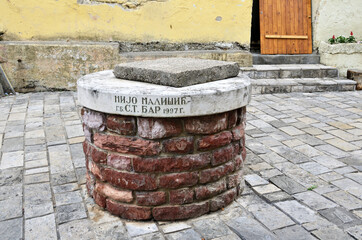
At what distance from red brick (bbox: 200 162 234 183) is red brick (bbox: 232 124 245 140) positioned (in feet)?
0.70

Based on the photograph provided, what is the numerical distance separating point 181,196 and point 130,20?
480cm

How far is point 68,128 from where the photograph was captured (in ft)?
14.8

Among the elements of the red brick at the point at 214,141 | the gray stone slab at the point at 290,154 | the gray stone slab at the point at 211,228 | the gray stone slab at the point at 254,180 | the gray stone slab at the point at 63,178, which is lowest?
the gray stone slab at the point at 211,228

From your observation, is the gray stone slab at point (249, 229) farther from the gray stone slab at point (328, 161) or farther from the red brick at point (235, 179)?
the gray stone slab at point (328, 161)

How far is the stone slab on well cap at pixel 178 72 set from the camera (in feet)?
8.44

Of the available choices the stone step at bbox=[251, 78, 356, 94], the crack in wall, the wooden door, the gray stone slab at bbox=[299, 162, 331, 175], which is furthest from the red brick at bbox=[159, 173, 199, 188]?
the wooden door

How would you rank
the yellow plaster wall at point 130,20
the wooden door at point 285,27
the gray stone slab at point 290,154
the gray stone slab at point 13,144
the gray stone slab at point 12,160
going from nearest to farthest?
the gray stone slab at point 12,160 → the gray stone slab at point 290,154 → the gray stone slab at point 13,144 → the yellow plaster wall at point 130,20 → the wooden door at point 285,27

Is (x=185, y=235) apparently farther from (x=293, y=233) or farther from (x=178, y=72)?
(x=178, y=72)

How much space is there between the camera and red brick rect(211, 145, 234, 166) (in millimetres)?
2600

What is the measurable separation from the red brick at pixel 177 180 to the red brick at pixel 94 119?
23.4 inches

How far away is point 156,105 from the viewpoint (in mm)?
2344

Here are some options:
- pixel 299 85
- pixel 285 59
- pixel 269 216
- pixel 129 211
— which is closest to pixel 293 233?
pixel 269 216

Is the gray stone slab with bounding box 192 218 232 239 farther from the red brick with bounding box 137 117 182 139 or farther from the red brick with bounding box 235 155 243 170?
the red brick with bounding box 137 117 182 139

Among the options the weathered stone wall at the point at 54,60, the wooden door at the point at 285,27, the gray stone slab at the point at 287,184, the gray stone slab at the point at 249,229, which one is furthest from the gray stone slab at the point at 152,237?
the wooden door at the point at 285,27
